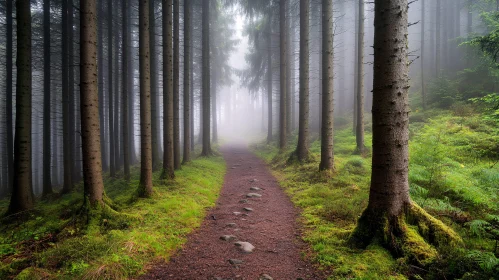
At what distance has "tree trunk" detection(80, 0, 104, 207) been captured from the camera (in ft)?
18.4

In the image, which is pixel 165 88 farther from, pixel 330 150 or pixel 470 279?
pixel 470 279

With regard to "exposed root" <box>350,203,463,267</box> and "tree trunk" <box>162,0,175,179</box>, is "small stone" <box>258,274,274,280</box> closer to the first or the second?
"exposed root" <box>350,203,463,267</box>

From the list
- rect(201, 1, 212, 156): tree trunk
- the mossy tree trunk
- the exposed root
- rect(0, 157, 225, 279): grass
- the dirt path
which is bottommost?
the dirt path

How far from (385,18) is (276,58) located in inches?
814

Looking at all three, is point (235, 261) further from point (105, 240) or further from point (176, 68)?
point (176, 68)

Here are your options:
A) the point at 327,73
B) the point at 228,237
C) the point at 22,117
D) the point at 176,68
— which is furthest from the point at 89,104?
the point at 327,73

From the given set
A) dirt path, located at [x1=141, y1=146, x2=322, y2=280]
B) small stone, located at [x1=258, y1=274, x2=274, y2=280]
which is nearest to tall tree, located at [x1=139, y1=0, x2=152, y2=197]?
dirt path, located at [x1=141, y1=146, x2=322, y2=280]

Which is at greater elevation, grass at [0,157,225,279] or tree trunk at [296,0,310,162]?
tree trunk at [296,0,310,162]

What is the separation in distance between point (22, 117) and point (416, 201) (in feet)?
34.5

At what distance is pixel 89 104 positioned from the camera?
566 cm

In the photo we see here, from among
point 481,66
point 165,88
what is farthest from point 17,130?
point 481,66

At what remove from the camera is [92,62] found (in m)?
5.67

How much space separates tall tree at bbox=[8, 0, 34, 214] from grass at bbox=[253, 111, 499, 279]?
818 cm

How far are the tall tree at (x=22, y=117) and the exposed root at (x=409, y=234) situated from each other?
9125 millimetres
